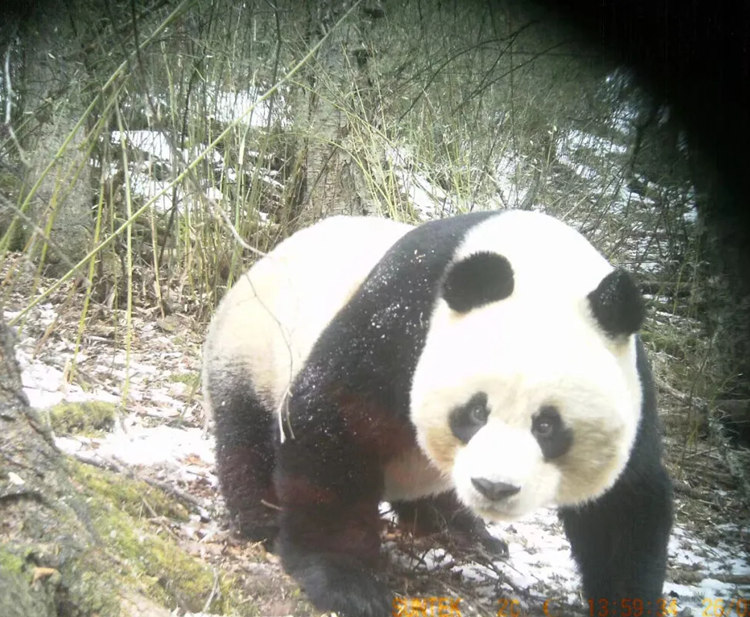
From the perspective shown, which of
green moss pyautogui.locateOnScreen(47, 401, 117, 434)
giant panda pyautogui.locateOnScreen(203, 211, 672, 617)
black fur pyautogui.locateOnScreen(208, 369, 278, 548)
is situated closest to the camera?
giant panda pyautogui.locateOnScreen(203, 211, 672, 617)

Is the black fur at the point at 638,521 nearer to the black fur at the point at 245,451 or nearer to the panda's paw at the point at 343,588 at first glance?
the panda's paw at the point at 343,588

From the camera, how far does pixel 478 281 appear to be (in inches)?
61.2

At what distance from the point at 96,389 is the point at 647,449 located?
1.38m

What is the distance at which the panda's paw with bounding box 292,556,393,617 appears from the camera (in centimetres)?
170

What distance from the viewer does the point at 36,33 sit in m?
1.83

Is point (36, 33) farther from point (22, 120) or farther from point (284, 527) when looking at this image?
point (284, 527)

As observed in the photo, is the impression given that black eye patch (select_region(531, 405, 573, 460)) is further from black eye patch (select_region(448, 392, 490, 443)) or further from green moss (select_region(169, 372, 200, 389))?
green moss (select_region(169, 372, 200, 389))

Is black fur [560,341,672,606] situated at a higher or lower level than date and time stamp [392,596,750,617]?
higher

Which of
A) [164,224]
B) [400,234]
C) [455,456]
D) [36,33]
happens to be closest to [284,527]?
[455,456]

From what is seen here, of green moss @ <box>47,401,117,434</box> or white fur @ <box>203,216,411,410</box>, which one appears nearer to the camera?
green moss @ <box>47,401,117,434</box>

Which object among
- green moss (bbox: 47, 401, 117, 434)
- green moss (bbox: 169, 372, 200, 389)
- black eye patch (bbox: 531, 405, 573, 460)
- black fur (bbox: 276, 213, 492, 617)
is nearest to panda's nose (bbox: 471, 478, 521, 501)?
black eye patch (bbox: 531, 405, 573, 460)

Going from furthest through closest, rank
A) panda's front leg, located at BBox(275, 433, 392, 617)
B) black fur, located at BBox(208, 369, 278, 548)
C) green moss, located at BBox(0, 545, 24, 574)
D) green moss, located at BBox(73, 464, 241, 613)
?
black fur, located at BBox(208, 369, 278, 548)
panda's front leg, located at BBox(275, 433, 392, 617)
green moss, located at BBox(73, 464, 241, 613)
green moss, located at BBox(0, 545, 24, 574)
